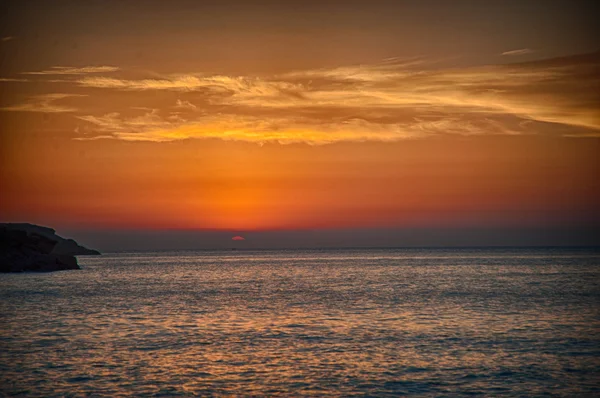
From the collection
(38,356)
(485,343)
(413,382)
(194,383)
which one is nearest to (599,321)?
(485,343)

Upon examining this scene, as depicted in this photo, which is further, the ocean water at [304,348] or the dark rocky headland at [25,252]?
the dark rocky headland at [25,252]

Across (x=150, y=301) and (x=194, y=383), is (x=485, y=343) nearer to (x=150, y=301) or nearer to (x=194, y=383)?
(x=194, y=383)

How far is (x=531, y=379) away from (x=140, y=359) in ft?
67.5

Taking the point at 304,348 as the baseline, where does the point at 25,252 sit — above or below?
above

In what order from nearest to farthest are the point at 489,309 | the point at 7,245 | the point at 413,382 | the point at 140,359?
1. the point at 413,382
2. the point at 140,359
3. the point at 489,309
4. the point at 7,245

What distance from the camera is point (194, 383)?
29.2 meters

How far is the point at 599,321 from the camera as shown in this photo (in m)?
51.0

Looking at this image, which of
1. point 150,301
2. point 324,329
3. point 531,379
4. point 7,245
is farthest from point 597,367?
point 7,245

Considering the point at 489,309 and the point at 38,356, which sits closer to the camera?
the point at 38,356

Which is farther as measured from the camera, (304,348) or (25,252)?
(25,252)

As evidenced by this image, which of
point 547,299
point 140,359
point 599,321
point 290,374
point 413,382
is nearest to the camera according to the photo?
point 413,382

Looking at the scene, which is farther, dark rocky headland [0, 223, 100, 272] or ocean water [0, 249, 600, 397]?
dark rocky headland [0, 223, 100, 272]

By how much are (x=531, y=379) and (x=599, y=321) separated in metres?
25.2

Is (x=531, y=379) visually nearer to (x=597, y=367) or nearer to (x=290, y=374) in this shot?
(x=597, y=367)
